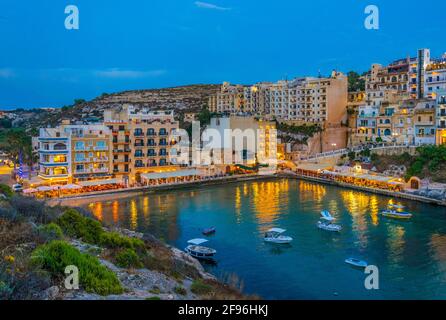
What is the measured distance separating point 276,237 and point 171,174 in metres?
22.4

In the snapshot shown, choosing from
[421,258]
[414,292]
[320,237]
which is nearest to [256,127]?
[320,237]

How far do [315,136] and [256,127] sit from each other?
26.5 ft

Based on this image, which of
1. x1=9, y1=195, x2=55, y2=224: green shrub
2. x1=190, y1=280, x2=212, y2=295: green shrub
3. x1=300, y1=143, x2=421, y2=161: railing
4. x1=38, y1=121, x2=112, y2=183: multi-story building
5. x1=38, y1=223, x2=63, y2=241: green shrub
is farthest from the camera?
x1=300, y1=143, x2=421, y2=161: railing

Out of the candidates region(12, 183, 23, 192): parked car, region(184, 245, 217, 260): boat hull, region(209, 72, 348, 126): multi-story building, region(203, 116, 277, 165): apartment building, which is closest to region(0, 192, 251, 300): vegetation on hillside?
region(184, 245, 217, 260): boat hull

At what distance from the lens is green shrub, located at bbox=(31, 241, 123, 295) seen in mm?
10625

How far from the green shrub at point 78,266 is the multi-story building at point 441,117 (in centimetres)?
4245

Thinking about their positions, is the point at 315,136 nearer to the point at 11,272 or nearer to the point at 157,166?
the point at 157,166

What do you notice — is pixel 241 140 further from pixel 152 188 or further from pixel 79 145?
pixel 79 145

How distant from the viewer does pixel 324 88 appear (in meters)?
60.4

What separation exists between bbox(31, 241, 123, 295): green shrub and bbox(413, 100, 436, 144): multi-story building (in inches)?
1715

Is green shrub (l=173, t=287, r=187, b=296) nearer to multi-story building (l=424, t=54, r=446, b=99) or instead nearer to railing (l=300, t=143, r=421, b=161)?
railing (l=300, t=143, r=421, b=161)

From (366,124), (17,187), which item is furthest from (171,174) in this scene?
(366,124)

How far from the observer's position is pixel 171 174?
1781 inches

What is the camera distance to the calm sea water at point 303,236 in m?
18.7
